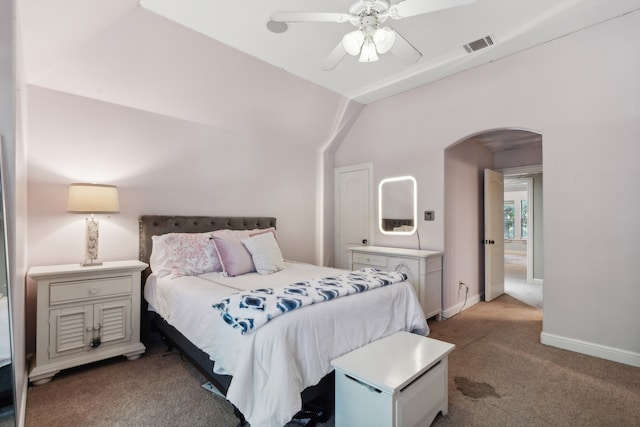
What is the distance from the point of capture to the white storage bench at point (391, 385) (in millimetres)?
1537

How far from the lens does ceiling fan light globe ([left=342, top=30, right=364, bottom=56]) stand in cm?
202

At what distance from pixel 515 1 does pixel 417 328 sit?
264cm

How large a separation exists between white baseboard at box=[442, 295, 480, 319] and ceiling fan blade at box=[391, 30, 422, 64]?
9.46 feet

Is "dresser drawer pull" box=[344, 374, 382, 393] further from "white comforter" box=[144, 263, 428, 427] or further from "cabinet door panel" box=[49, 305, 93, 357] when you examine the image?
"cabinet door panel" box=[49, 305, 93, 357]

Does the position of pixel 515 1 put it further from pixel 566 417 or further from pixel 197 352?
pixel 197 352

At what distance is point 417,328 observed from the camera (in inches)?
95.4

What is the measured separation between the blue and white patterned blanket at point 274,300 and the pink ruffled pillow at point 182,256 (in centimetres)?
109

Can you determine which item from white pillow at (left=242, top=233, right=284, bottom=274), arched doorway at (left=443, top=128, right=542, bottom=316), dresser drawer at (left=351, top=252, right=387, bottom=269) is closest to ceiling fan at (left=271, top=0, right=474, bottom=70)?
white pillow at (left=242, top=233, right=284, bottom=274)

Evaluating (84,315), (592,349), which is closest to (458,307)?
(592,349)

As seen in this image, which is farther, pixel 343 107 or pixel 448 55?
Result: pixel 343 107

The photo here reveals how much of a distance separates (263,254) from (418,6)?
2265 millimetres

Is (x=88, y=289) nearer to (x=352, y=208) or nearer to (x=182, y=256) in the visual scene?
(x=182, y=256)

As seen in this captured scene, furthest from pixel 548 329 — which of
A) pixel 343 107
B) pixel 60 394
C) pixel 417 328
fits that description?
pixel 60 394

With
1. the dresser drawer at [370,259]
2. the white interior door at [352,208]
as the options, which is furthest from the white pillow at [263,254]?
the white interior door at [352,208]
